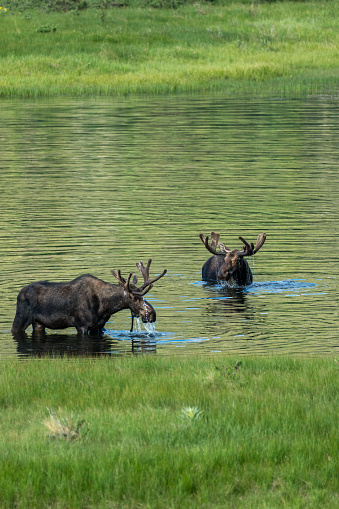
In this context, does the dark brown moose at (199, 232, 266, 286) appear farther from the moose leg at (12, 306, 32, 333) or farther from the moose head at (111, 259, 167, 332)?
the moose leg at (12, 306, 32, 333)

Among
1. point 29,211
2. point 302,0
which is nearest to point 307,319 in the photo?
point 29,211

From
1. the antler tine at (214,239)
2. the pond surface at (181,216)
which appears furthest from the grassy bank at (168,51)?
the antler tine at (214,239)

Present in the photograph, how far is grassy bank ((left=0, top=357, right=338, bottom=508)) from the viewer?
21.8 ft

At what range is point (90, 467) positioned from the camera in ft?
22.8

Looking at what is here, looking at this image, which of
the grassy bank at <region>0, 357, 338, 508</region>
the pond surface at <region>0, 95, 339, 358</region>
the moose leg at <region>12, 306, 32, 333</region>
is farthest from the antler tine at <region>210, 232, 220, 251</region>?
the grassy bank at <region>0, 357, 338, 508</region>

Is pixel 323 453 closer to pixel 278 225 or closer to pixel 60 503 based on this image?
pixel 60 503

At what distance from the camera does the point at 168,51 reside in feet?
179

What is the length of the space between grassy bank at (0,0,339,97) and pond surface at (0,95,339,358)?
678cm

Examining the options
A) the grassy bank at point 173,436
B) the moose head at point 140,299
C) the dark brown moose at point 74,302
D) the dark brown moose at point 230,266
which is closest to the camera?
the grassy bank at point 173,436

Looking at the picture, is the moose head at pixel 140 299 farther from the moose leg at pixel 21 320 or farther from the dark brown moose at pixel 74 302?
the moose leg at pixel 21 320

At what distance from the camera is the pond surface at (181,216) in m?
13.3

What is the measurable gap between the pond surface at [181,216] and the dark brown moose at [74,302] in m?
0.28

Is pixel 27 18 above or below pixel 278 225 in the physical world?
above

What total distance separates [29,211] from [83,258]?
612cm
